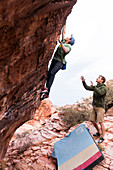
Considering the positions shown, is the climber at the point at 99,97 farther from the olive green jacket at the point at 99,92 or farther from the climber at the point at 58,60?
the climber at the point at 58,60

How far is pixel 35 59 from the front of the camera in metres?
3.04

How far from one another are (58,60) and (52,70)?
1.33ft

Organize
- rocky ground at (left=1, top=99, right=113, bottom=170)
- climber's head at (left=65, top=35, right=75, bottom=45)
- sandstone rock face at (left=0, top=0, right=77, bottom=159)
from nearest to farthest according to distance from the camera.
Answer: sandstone rock face at (left=0, top=0, right=77, bottom=159), climber's head at (left=65, top=35, right=75, bottom=45), rocky ground at (left=1, top=99, right=113, bottom=170)

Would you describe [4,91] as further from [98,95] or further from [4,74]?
[98,95]

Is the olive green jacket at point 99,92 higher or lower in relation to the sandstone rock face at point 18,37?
lower

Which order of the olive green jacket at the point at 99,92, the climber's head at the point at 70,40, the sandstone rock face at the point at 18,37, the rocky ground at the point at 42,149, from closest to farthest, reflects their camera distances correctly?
the sandstone rock face at the point at 18,37
the climber's head at the point at 70,40
the olive green jacket at the point at 99,92
the rocky ground at the point at 42,149

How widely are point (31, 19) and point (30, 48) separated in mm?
579

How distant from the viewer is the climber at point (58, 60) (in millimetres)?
4086

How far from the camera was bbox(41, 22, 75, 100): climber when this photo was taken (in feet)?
13.4

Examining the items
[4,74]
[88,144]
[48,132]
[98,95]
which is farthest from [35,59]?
[48,132]

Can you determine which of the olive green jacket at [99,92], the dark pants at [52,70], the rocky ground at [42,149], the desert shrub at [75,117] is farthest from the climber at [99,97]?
the desert shrub at [75,117]

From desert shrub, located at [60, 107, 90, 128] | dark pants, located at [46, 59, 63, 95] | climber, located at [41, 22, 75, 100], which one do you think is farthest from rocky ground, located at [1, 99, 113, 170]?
dark pants, located at [46, 59, 63, 95]

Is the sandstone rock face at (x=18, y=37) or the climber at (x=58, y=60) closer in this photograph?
the sandstone rock face at (x=18, y=37)

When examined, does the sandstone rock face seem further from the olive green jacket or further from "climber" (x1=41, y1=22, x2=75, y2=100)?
the olive green jacket
